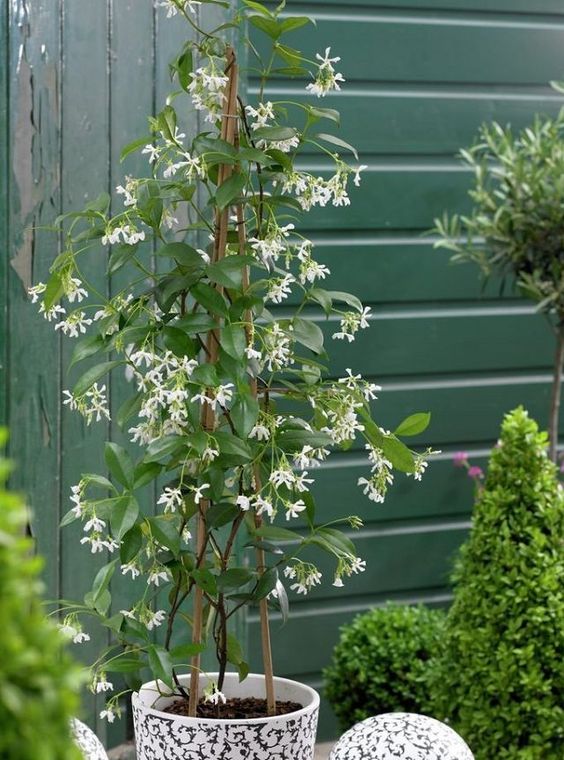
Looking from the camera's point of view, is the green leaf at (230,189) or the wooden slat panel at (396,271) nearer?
the green leaf at (230,189)

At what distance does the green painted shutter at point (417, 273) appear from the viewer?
12.3ft

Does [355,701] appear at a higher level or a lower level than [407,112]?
lower

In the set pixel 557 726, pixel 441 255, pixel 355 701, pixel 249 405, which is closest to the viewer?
pixel 249 405

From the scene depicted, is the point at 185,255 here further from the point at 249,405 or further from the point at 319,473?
the point at 319,473

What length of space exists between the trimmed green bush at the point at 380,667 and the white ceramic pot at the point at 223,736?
142cm

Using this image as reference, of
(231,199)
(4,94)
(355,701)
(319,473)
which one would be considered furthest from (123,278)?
(355,701)

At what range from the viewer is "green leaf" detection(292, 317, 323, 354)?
216 centimetres

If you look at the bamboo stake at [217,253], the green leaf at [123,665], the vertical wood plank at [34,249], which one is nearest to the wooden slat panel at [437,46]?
the vertical wood plank at [34,249]

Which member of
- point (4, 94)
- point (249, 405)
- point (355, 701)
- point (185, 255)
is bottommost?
point (355, 701)

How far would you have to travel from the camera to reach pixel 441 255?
3916 millimetres

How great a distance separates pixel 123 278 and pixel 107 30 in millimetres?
644

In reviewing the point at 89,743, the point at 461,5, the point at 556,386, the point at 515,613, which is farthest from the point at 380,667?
the point at 461,5

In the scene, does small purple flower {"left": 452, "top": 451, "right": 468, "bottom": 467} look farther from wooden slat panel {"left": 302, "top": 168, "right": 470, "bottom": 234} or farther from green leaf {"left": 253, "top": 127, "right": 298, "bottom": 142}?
green leaf {"left": 253, "top": 127, "right": 298, "bottom": 142}

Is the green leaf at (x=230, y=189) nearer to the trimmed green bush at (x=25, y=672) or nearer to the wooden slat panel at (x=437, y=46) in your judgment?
the trimmed green bush at (x=25, y=672)
